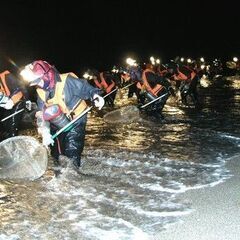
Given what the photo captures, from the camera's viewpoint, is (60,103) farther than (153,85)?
No

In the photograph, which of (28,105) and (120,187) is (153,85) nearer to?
(28,105)

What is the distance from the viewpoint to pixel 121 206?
5.54 metres

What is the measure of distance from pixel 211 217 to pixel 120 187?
5.62ft

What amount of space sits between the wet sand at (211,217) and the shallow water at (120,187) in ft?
0.47

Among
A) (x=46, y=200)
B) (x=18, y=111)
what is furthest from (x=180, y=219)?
(x=18, y=111)

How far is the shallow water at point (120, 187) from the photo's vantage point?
16.2 feet

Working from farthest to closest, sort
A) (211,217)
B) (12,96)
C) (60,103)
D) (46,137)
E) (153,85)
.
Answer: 1. (153,85)
2. (12,96)
3. (60,103)
4. (46,137)
5. (211,217)

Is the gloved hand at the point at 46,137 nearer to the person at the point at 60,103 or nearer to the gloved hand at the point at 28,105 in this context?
the person at the point at 60,103

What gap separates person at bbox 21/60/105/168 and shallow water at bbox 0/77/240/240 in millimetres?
393

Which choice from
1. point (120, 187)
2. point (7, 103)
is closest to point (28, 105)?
point (7, 103)

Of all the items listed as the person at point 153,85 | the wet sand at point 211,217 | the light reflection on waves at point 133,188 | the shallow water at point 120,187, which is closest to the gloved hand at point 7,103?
the shallow water at point 120,187

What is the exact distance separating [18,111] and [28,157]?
3.10 m

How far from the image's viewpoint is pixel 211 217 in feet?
16.1

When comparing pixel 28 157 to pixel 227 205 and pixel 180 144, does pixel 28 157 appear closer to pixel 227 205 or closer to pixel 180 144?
pixel 227 205
